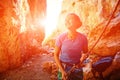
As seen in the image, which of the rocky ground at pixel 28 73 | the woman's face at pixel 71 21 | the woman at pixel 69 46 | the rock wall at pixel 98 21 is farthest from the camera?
the rock wall at pixel 98 21

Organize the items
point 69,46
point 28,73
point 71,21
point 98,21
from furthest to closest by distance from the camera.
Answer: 1. point 98,21
2. point 28,73
3. point 69,46
4. point 71,21

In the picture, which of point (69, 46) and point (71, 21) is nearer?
point (71, 21)

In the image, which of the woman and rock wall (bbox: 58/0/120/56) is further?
rock wall (bbox: 58/0/120/56)

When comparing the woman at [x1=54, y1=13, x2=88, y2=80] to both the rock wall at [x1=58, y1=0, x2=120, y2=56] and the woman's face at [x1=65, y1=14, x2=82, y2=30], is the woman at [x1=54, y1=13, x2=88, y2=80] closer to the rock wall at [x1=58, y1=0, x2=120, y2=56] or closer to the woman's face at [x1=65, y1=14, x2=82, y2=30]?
the woman's face at [x1=65, y1=14, x2=82, y2=30]

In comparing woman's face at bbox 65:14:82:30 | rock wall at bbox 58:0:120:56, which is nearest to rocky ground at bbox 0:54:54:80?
rock wall at bbox 58:0:120:56

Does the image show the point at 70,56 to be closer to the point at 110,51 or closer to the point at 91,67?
the point at 91,67

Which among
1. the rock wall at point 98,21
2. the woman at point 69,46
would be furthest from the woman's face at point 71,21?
the rock wall at point 98,21

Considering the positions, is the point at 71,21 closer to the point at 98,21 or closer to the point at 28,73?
the point at 28,73

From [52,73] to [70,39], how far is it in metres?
5.62

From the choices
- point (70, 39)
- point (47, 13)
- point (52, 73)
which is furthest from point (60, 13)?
point (70, 39)

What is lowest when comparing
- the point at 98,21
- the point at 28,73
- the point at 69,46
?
the point at 28,73

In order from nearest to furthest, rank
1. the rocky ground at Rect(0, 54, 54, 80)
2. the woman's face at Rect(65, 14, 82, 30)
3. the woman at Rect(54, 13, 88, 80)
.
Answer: the woman's face at Rect(65, 14, 82, 30) < the woman at Rect(54, 13, 88, 80) < the rocky ground at Rect(0, 54, 54, 80)

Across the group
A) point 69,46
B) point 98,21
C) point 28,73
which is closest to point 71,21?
point 69,46

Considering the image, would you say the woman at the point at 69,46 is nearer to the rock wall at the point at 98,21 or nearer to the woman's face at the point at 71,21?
the woman's face at the point at 71,21
